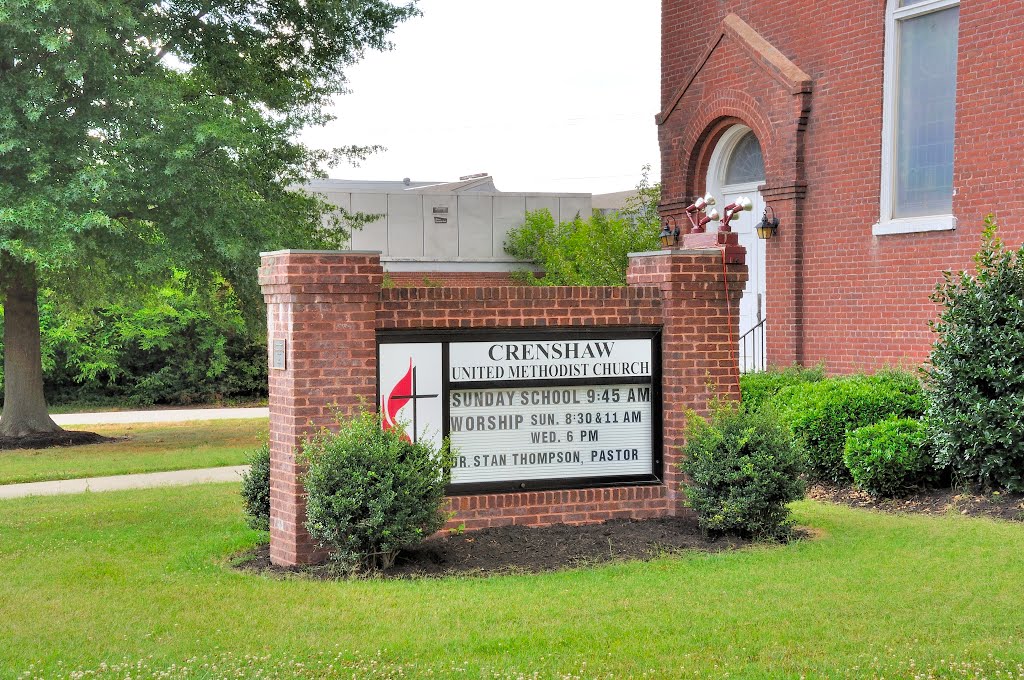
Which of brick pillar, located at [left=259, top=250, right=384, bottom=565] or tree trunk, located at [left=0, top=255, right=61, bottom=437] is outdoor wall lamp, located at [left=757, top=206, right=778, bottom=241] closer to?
brick pillar, located at [left=259, top=250, right=384, bottom=565]

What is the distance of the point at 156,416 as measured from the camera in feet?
79.0

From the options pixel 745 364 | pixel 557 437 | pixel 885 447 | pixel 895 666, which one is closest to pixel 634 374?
pixel 557 437

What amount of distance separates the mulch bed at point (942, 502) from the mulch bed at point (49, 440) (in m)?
12.5

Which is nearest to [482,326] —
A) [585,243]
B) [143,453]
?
[143,453]

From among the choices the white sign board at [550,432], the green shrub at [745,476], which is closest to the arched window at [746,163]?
the white sign board at [550,432]

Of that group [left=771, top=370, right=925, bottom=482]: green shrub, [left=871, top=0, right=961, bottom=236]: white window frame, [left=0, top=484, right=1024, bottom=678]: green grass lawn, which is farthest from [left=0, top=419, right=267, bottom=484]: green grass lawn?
[left=871, top=0, right=961, bottom=236]: white window frame

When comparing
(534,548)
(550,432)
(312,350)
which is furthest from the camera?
(550,432)

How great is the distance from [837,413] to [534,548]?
4.42m

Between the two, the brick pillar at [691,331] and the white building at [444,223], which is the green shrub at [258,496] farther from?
the white building at [444,223]

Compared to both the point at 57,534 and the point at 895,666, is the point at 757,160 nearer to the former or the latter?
the point at 57,534

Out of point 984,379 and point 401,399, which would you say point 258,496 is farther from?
point 984,379

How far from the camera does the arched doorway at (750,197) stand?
18.0 metres

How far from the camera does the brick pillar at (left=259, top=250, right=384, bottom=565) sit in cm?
844

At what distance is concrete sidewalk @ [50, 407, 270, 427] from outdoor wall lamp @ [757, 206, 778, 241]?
433 inches
